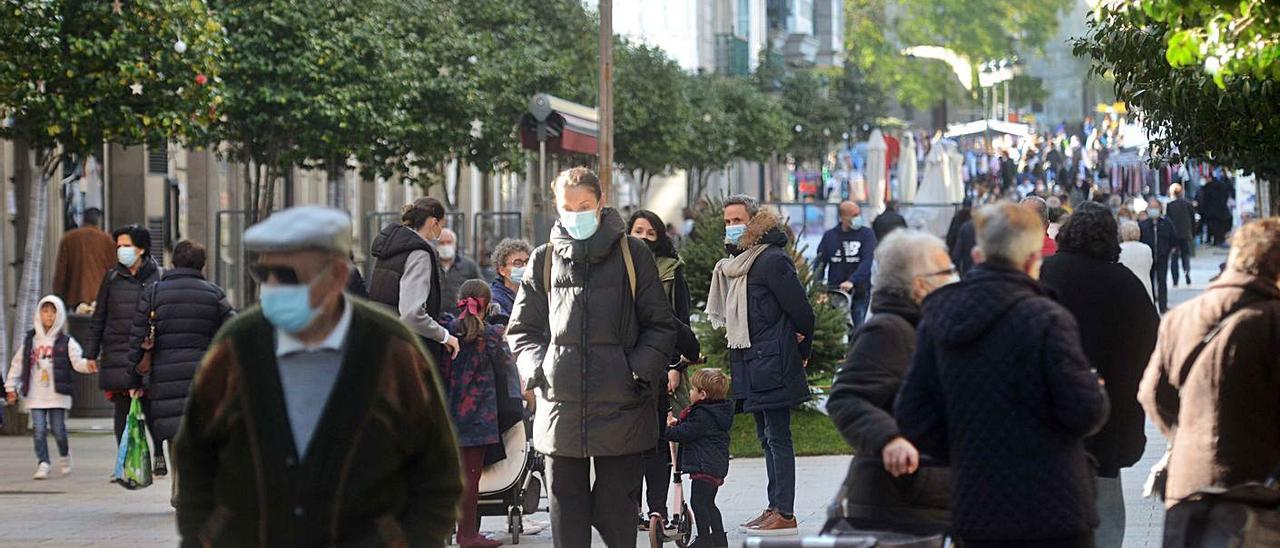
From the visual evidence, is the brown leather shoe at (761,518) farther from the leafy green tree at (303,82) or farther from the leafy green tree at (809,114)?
the leafy green tree at (809,114)

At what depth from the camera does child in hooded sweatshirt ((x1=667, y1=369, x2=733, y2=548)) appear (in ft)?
34.3

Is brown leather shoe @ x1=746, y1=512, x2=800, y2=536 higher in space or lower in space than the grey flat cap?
lower

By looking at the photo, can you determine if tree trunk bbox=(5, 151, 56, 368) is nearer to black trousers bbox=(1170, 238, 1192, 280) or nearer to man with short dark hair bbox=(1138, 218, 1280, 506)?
man with short dark hair bbox=(1138, 218, 1280, 506)

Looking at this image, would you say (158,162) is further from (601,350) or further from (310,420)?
(310,420)

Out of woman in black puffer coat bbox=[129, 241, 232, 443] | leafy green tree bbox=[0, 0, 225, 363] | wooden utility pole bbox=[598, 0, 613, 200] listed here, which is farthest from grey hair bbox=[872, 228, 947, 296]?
wooden utility pole bbox=[598, 0, 613, 200]

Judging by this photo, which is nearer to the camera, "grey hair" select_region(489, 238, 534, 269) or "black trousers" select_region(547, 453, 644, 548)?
"black trousers" select_region(547, 453, 644, 548)

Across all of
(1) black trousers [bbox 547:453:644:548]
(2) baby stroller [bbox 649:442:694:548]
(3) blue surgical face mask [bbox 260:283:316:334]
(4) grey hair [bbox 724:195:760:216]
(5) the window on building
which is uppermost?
(5) the window on building

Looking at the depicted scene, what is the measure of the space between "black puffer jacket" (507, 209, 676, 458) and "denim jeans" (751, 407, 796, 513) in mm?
2652

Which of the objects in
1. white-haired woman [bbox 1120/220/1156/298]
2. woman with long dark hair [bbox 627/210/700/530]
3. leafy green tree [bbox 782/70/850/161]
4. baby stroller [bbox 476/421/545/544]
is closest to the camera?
woman with long dark hair [bbox 627/210/700/530]

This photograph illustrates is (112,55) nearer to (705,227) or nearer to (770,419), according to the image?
(705,227)

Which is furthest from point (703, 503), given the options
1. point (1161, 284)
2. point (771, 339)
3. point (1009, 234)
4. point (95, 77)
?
point (1161, 284)

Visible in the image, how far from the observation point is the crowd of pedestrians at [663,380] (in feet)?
16.1

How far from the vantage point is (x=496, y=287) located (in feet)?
38.4

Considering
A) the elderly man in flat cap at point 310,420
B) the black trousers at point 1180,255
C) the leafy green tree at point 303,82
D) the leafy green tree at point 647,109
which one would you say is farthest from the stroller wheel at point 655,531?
the leafy green tree at point 647,109
